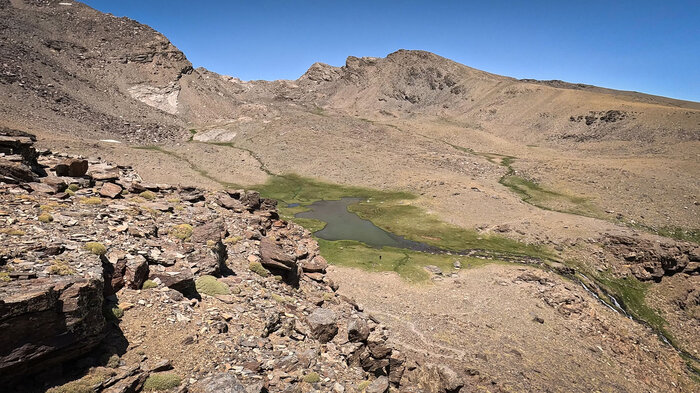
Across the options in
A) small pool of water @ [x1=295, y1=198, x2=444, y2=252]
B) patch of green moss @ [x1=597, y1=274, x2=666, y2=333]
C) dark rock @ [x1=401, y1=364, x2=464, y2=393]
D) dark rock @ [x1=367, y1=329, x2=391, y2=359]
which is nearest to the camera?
dark rock @ [x1=367, y1=329, x2=391, y2=359]

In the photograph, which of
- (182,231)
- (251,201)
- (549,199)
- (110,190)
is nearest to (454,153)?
(549,199)

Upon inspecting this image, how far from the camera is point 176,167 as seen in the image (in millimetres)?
78062

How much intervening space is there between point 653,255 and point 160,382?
52810 mm

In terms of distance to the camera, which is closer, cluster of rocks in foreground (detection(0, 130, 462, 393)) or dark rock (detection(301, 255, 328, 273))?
cluster of rocks in foreground (detection(0, 130, 462, 393))

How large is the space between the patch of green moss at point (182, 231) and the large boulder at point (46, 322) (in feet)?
29.0

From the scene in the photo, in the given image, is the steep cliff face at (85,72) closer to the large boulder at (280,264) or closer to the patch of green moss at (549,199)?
the large boulder at (280,264)

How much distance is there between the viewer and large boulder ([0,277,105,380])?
9727 millimetres

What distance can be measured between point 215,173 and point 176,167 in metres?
8.28

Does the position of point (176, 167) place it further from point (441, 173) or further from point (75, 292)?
point (75, 292)

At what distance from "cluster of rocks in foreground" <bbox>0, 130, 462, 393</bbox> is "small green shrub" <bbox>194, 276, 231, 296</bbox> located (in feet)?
0.17

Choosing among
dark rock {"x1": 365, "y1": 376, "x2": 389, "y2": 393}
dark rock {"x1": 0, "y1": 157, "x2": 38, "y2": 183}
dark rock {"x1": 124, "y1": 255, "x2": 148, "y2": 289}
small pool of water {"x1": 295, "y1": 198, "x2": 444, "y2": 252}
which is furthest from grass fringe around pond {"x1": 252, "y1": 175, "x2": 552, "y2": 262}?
dark rock {"x1": 0, "y1": 157, "x2": 38, "y2": 183}

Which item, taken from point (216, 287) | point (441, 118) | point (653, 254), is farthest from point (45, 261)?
point (441, 118)

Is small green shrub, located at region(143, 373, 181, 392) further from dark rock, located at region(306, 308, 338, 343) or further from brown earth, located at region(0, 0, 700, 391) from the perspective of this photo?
brown earth, located at region(0, 0, 700, 391)

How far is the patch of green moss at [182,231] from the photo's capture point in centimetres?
2123
